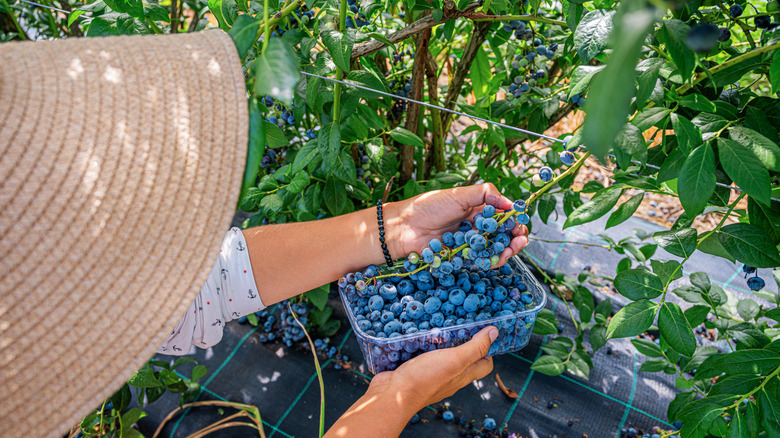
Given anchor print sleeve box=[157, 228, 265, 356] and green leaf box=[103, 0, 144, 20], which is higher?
green leaf box=[103, 0, 144, 20]

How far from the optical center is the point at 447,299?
96cm

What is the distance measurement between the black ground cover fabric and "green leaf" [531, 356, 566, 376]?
0.86 ft

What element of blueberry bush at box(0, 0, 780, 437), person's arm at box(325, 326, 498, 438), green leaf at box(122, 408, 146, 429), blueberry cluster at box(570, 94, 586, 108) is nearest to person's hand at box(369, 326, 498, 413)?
person's arm at box(325, 326, 498, 438)

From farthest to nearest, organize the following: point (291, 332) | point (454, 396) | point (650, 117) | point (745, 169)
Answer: point (291, 332)
point (454, 396)
point (650, 117)
point (745, 169)

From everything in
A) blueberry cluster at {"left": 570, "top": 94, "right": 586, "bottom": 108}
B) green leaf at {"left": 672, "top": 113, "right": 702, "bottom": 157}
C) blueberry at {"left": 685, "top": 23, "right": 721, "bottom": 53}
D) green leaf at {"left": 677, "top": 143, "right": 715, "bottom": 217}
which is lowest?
blueberry cluster at {"left": 570, "top": 94, "right": 586, "bottom": 108}

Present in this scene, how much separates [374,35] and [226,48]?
376mm

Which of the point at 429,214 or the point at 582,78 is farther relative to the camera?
the point at 429,214

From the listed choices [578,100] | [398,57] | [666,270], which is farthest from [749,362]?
[398,57]

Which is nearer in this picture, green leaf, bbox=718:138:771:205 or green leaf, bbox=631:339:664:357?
green leaf, bbox=718:138:771:205

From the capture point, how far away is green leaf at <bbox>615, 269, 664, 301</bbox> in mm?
837

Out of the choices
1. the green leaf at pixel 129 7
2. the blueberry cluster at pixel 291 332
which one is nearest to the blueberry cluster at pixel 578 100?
the green leaf at pixel 129 7

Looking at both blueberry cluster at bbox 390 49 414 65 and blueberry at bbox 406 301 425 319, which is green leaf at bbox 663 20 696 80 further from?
blueberry cluster at bbox 390 49 414 65

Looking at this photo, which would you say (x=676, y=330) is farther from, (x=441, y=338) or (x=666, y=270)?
(x=441, y=338)

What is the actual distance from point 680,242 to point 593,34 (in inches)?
16.3
